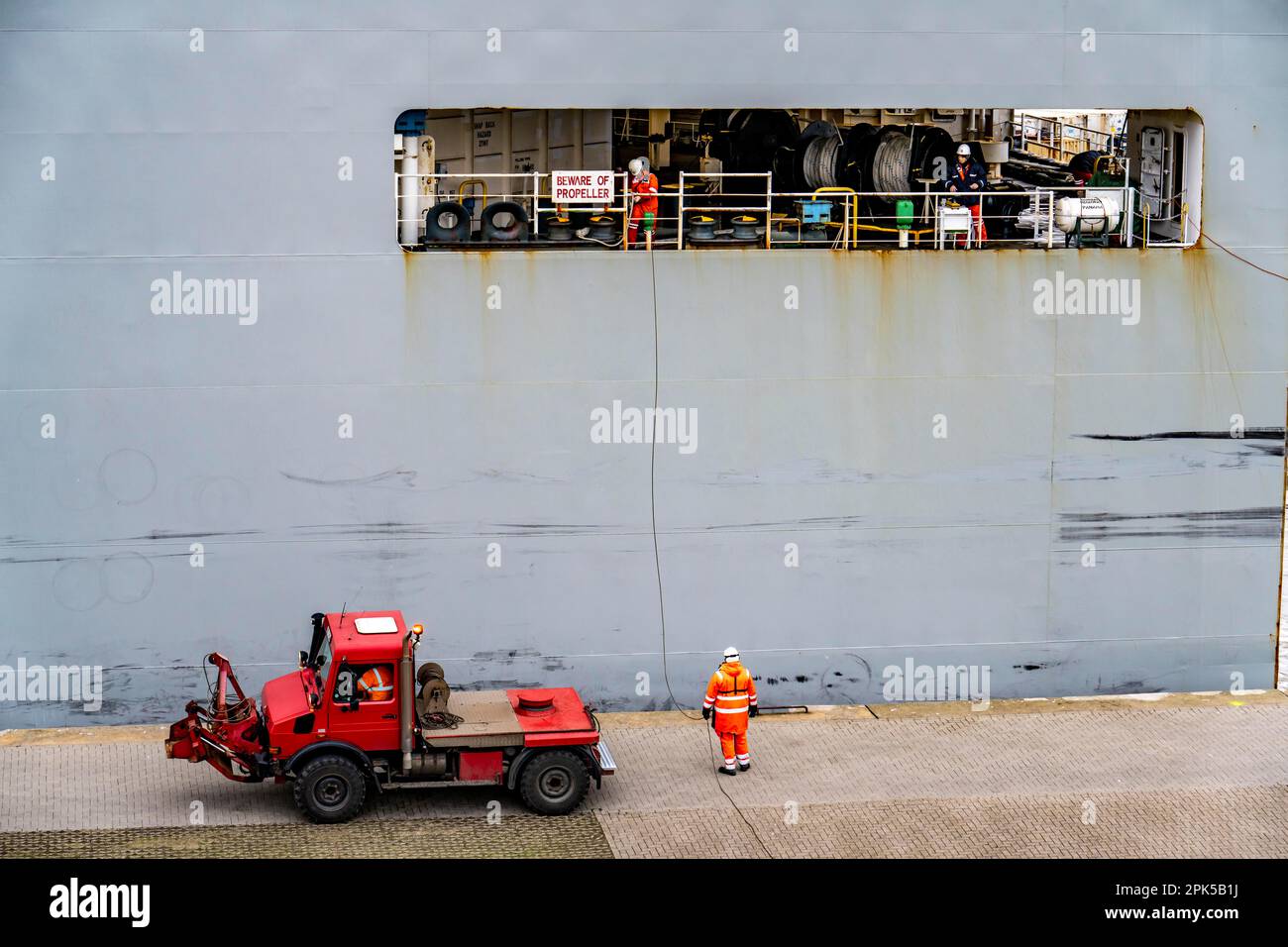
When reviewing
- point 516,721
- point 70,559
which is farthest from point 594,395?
point 70,559

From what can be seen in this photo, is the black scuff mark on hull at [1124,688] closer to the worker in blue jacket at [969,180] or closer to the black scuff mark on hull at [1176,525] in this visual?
the black scuff mark on hull at [1176,525]

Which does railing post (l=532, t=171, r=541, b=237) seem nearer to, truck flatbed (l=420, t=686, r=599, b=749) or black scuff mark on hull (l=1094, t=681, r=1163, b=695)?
truck flatbed (l=420, t=686, r=599, b=749)

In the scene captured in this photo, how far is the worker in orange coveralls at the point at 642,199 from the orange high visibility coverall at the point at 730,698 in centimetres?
449

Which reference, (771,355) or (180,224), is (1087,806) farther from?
(180,224)

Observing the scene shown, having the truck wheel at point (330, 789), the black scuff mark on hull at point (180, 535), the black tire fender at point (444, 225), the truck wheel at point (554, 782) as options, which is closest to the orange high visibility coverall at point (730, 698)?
the truck wheel at point (554, 782)

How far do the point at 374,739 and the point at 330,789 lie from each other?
20.2 inches

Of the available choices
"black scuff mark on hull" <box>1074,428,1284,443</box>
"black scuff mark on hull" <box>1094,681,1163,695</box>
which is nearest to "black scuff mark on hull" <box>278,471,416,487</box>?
"black scuff mark on hull" <box>1074,428,1284,443</box>

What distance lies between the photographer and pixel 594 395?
15.7 meters

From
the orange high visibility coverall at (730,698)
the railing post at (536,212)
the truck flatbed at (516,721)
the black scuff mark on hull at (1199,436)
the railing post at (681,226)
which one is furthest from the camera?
the black scuff mark on hull at (1199,436)

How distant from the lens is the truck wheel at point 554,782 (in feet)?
43.1

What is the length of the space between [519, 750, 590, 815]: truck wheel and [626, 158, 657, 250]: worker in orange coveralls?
17.7 ft

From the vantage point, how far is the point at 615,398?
15.7m

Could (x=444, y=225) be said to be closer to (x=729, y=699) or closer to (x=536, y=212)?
(x=536, y=212)

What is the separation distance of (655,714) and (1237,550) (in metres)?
6.08
